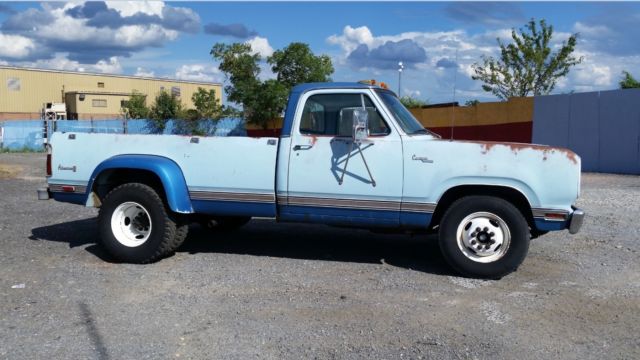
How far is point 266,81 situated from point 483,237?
2959cm

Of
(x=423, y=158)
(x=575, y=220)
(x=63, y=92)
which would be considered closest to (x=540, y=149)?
(x=575, y=220)

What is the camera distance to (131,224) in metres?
7.21

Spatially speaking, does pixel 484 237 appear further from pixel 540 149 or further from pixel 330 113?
pixel 330 113

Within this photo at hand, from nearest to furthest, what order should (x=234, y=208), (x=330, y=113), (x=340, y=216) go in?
(x=340, y=216) < (x=330, y=113) < (x=234, y=208)

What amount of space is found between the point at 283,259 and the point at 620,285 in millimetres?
3583

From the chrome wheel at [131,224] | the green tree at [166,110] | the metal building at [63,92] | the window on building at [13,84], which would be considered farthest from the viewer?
the window on building at [13,84]

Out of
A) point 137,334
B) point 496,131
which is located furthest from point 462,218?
point 496,131

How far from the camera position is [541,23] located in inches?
1116

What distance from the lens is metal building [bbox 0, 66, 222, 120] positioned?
5678 cm

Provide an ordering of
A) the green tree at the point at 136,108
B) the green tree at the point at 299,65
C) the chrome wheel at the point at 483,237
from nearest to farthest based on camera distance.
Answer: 1. the chrome wheel at the point at 483,237
2. the green tree at the point at 299,65
3. the green tree at the point at 136,108

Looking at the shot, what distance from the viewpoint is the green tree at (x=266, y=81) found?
110 ft

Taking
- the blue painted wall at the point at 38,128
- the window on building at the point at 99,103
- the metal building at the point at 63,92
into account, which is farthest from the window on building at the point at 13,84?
the blue painted wall at the point at 38,128

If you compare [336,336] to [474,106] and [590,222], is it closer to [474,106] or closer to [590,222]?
[590,222]

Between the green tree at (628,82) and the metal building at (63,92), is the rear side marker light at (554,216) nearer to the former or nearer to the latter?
the green tree at (628,82)
